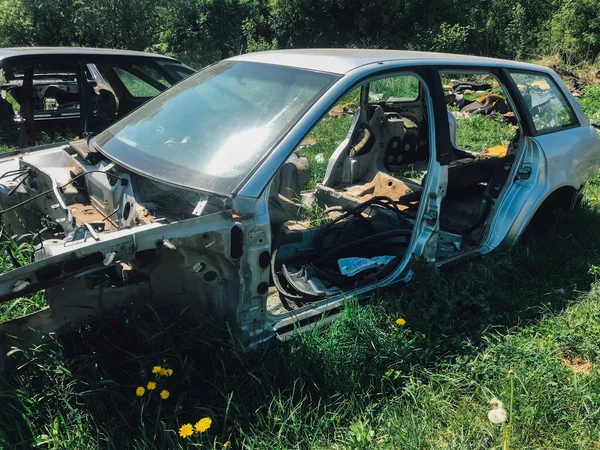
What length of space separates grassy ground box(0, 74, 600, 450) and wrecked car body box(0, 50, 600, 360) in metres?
0.17

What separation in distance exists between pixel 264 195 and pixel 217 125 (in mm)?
625

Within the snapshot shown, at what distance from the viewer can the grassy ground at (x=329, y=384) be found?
2.20 m

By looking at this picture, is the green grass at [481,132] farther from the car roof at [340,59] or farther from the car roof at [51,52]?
the car roof at [51,52]

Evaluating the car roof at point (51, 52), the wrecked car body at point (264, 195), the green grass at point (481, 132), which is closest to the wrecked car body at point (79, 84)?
the car roof at point (51, 52)

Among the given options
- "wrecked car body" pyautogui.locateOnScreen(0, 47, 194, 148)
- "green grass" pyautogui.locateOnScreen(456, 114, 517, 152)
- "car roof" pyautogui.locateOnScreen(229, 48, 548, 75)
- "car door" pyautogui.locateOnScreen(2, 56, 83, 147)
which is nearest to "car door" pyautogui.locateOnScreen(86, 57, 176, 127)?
"wrecked car body" pyautogui.locateOnScreen(0, 47, 194, 148)

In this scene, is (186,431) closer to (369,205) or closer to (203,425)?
(203,425)

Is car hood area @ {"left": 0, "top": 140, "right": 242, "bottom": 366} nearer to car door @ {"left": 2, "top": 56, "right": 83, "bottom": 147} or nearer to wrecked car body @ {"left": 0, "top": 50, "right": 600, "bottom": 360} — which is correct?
wrecked car body @ {"left": 0, "top": 50, "right": 600, "bottom": 360}

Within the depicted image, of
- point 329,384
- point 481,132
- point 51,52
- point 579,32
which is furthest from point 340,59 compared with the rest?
point 579,32

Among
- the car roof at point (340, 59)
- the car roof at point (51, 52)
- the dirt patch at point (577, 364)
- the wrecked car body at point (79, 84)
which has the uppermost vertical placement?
the car roof at point (340, 59)

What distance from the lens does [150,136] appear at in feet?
9.28

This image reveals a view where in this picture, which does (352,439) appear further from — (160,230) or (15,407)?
(15,407)

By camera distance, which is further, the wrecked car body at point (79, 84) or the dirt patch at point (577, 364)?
the wrecked car body at point (79, 84)

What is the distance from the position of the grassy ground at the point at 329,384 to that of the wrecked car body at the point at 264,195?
172 millimetres

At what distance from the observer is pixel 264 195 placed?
2.30 m
